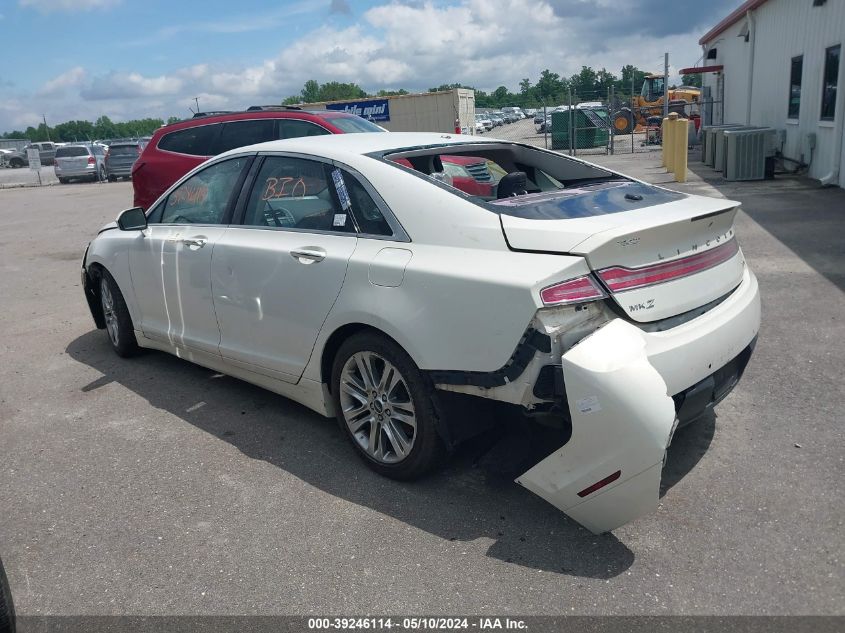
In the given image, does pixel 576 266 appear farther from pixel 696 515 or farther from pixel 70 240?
pixel 70 240

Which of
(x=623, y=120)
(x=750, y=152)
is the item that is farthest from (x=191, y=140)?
(x=623, y=120)

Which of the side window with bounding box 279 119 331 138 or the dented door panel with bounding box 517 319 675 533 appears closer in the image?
the dented door panel with bounding box 517 319 675 533

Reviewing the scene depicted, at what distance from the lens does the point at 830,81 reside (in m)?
13.4

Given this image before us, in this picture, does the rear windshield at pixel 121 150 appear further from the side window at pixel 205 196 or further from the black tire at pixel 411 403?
the black tire at pixel 411 403

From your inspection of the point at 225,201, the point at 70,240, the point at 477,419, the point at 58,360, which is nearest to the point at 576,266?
the point at 477,419

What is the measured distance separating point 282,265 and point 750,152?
1370 cm

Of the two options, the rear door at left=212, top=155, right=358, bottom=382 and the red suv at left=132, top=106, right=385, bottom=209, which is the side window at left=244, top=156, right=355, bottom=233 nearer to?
the rear door at left=212, top=155, right=358, bottom=382

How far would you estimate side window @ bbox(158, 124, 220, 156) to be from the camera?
31.7 feet

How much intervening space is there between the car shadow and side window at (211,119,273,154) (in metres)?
5.09

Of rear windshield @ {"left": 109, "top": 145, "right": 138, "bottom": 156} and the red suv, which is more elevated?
the red suv

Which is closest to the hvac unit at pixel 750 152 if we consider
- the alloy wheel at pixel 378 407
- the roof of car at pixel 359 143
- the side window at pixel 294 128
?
the side window at pixel 294 128

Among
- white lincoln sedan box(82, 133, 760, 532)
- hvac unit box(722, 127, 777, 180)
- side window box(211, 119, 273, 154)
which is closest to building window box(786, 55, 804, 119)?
hvac unit box(722, 127, 777, 180)

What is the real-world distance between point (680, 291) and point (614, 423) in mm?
796

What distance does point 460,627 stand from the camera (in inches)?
101
